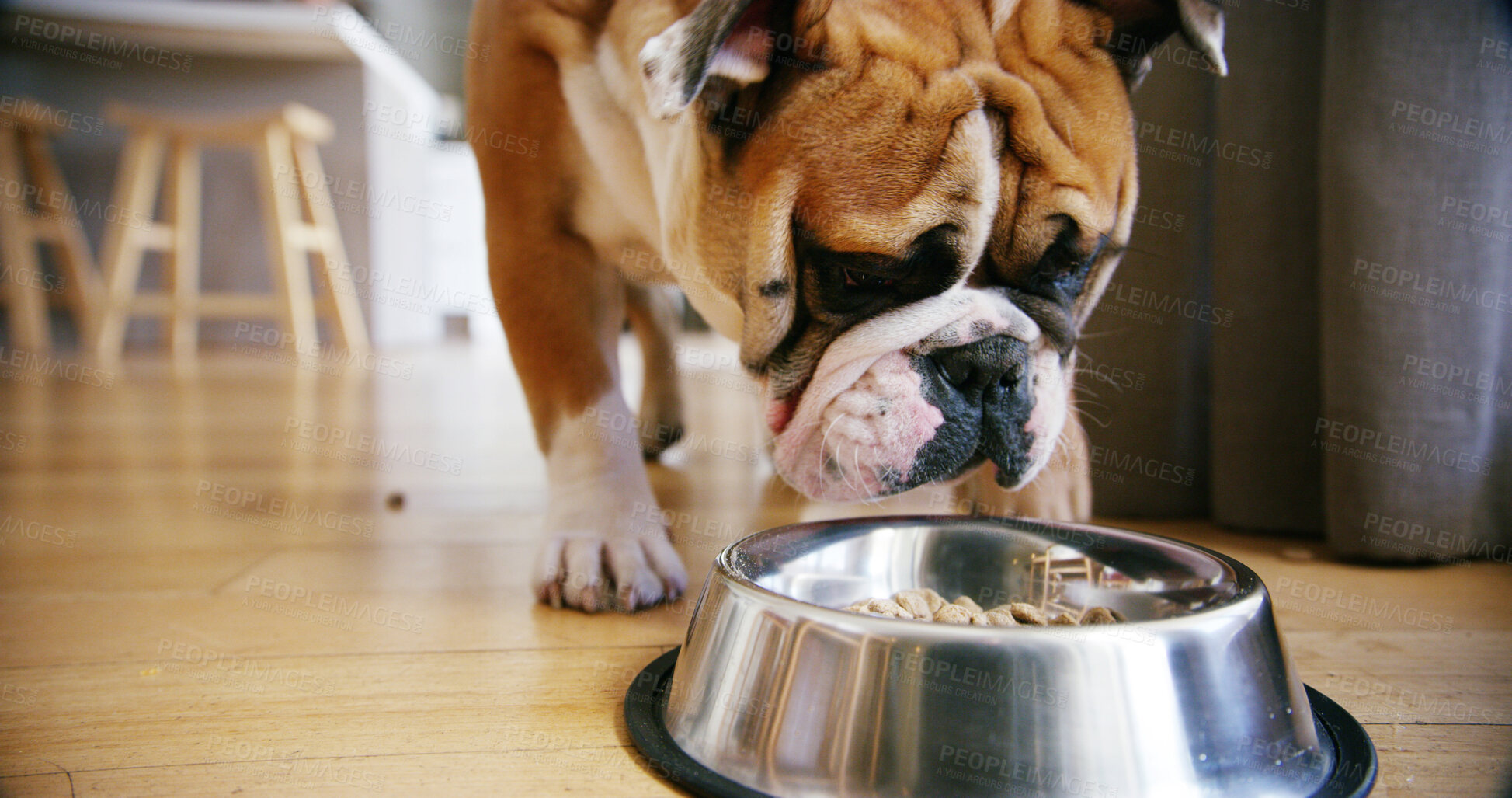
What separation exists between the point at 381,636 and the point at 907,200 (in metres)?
0.65

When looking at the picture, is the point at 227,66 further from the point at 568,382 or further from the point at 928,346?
the point at 928,346

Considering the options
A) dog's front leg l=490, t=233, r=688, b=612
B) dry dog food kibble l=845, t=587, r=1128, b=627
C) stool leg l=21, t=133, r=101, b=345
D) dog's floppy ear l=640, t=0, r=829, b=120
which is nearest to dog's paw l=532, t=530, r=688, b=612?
dog's front leg l=490, t=233, r=688, b=612

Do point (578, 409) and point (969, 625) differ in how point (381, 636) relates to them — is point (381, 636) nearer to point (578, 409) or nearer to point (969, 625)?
point (578, 409)

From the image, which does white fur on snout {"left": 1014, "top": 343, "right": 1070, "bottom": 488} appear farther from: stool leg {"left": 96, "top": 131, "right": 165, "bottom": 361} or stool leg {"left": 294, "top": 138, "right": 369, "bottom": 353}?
stool leg {"left": 96, "top": 131, "right": 165, "bottom": 361}

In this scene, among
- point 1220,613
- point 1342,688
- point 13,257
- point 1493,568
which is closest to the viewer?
point 1220,613

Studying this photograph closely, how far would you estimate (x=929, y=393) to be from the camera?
910 millimetres

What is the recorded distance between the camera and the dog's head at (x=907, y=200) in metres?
0.86

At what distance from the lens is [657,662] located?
828 millimetres

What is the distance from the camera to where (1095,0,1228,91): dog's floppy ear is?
0.96 meters

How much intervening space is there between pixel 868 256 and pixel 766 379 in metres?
0.21

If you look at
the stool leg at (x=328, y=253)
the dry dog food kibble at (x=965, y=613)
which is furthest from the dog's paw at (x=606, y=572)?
the stool leg at (x=328, y=253)

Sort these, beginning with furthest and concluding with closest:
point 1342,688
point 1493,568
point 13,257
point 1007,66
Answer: point 13,257 < point 1493,568 < point 1007,66 < point 1342,688

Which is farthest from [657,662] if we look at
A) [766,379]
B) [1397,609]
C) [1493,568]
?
[1493,568]

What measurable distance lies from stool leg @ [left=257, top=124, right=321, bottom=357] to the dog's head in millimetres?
4344
